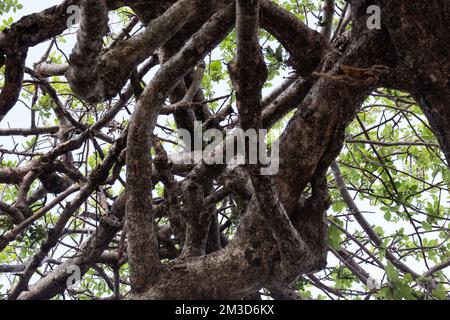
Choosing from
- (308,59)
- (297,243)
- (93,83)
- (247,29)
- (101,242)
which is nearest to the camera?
(247,29)

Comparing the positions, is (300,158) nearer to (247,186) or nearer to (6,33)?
(247,186)

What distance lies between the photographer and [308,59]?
8.14 ft

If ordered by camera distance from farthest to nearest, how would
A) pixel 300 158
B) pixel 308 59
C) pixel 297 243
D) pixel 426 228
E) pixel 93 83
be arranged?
pixel 426 228 < pixel 308 59 < pixel 300 158 < pixel 297 243 < pixel 93 83

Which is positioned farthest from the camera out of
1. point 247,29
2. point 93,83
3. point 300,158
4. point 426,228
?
point 426,228

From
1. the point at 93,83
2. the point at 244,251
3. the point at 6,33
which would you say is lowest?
the point at 244,251

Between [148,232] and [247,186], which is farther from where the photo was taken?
[247,186]

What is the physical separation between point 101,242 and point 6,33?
1.41 metres

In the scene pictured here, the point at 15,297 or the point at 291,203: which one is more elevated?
the point at 291,203
